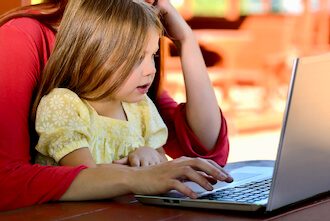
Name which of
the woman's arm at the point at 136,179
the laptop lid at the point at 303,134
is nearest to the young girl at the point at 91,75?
the woman's arm at the point at 136,179

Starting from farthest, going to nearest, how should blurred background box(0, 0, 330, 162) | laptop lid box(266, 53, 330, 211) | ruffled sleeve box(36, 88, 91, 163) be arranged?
blurred background box(0, 0, 330, 162), ruffled sleeve box(36, 88, 91, 163), laptop lid box(266, 53, 330, 211)

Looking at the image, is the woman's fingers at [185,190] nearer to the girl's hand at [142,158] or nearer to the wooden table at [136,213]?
the wooden table at [136,213]

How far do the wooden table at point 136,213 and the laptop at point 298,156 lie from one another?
0.01 meters

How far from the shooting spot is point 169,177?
3.96 ft

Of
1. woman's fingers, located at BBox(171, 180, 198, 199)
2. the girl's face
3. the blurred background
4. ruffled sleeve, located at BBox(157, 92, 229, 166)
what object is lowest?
the blurred background

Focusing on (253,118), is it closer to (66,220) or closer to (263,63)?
(263,63)

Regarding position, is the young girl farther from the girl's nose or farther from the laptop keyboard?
the laptop keyboard

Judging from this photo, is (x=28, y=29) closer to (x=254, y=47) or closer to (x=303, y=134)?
(x=303, y=134)

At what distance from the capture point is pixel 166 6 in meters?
1.67

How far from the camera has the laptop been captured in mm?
1046

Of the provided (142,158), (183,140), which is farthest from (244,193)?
(183,140)

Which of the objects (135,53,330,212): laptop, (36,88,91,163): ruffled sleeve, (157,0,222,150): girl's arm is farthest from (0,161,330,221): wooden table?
(157,0,222,150): girl's arm

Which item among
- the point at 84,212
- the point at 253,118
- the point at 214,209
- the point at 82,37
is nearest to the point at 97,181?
the point at 84,212

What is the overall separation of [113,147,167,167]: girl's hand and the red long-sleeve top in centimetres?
20
